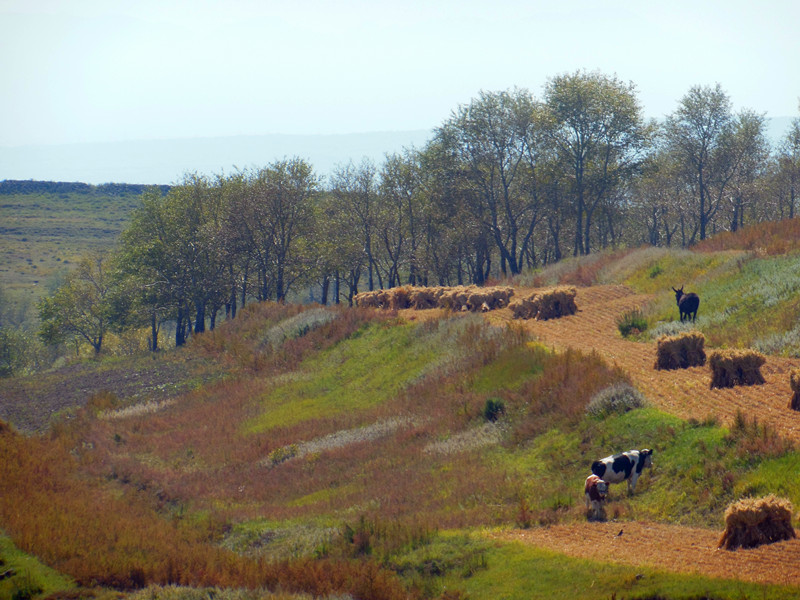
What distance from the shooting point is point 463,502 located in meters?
13.8

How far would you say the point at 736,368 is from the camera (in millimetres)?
15398

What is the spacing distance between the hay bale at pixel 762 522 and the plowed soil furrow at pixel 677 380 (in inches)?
126

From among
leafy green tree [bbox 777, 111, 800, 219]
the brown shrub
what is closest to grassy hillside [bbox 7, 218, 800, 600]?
the brown shrub

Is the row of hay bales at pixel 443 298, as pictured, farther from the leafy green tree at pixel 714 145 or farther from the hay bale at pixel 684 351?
the leafy green tree at pixel 714 145

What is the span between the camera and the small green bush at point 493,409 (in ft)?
59.9

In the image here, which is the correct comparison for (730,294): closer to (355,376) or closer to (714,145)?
(355,376)

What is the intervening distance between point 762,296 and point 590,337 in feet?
17.7

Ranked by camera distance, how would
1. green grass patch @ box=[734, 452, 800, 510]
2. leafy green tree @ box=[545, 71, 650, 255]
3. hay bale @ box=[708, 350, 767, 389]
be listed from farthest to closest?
leafy green tree @ box=[545, 71, 650, 255], hay bale @ box=[708, 350, 767, 389], green grass patch @ box=[734, 452, 800, 510]

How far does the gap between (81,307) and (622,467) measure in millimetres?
65037

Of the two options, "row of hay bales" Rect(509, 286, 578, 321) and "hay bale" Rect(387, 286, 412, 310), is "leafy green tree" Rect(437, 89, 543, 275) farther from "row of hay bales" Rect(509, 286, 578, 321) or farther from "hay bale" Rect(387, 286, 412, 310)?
"row of hay bales" Rect(509, 286, 578, 321)

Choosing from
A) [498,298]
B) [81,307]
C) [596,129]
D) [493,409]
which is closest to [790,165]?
[596,129]

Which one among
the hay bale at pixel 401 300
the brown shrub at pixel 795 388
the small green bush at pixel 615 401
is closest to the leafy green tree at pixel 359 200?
the hay bale at pixel 401 300

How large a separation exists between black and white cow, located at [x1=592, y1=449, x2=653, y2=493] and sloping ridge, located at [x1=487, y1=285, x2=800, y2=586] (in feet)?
3.48

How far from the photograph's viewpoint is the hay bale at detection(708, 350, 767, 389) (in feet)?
50.0
